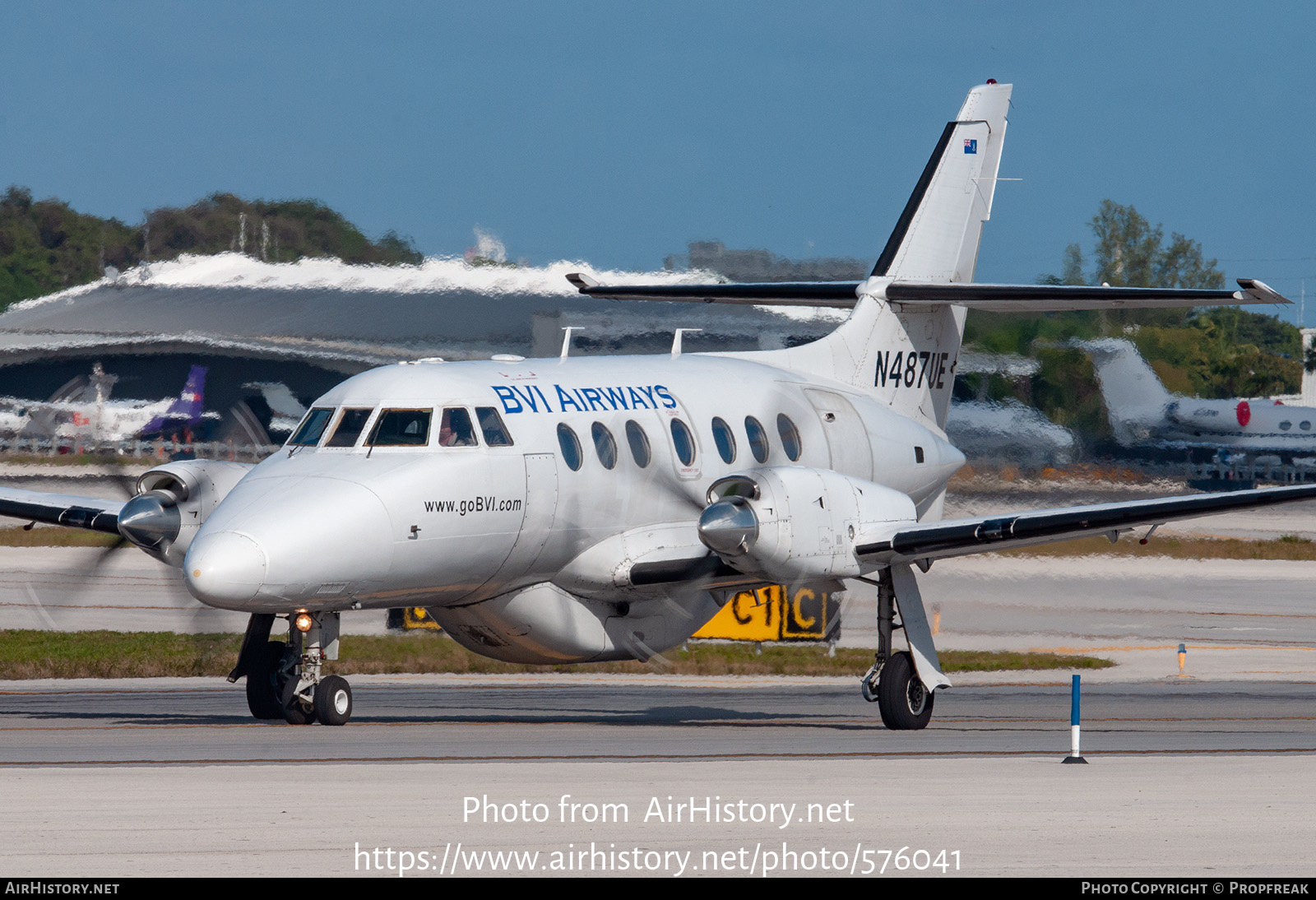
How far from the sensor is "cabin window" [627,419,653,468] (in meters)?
16.8

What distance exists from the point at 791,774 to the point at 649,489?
5.05 m

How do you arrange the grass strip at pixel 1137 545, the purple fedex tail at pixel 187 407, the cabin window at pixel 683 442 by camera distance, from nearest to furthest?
the cabin window at pixel 683 442
the grass strip at pixel 1137 545
the purple fedex tail at pixel 187 407

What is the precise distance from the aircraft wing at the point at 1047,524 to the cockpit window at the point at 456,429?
386 centimetres

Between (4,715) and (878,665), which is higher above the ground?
(878,665)

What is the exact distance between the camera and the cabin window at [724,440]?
17797 millimetres

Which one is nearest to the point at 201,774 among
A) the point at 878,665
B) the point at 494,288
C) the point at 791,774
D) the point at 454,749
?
the point at 454,749

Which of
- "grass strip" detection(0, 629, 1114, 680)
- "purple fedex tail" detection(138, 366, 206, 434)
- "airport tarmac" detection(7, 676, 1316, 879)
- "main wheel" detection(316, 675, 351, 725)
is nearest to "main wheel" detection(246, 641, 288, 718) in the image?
"airport tarmac" detection(7, 676, 1316, 879)

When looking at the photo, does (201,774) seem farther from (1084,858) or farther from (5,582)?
(5,582)

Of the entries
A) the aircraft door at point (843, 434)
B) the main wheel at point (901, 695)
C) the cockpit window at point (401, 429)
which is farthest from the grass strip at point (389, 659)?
the cockpit window at point (401, 429)

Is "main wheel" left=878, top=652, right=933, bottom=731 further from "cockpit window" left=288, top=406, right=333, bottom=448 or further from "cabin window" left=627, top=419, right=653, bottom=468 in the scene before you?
"cockpit window" left=288, top=406, right=333, bottom=448

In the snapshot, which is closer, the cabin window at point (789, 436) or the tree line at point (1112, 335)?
the cabin window at point (789, 436)

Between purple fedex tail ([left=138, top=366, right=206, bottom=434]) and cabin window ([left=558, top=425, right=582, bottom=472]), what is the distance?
12.1m

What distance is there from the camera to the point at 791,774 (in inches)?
487

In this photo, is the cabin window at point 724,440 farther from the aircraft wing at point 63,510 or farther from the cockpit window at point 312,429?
the aircraft wing at point 63,510
